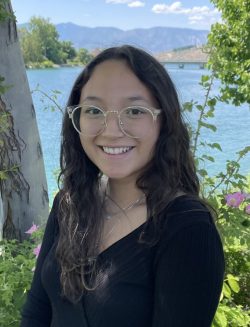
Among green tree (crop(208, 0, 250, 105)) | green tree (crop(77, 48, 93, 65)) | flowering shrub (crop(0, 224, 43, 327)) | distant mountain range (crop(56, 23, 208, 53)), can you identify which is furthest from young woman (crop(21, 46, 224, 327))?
green tree (crop(208, 0, 250, 105))

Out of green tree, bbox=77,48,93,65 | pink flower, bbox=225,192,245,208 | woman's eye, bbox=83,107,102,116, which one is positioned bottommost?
pink flower, bbox=225,192,245,208

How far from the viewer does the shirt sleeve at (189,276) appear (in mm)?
1129

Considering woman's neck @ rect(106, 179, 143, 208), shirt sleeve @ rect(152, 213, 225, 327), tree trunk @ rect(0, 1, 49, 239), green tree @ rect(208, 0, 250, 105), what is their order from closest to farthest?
shirt sleeve @ rect(152, 213, 225, 327) → woman's neck @ rect(106, 179, 143, 208) → tree trunk @ rect(0, 1, 49, 239) → green tree @ rect(208, 0, 250, 105)

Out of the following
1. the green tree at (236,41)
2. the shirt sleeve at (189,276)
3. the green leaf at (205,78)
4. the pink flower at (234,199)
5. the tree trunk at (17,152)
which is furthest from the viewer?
the green tree at (236,41)

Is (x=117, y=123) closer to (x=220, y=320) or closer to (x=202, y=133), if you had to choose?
(x=220, y=320)

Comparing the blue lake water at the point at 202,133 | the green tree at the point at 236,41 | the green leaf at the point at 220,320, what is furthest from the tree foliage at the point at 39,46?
the green tree at the point at 236,41

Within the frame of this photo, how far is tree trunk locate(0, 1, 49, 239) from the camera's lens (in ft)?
9.78

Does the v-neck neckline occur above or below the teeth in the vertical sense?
below

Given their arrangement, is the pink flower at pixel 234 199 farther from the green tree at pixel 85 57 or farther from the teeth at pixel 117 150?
the teeth at pixel 117 150

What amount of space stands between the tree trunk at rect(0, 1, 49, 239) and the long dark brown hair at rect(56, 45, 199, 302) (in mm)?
1559

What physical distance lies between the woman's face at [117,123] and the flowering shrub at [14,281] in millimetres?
1152

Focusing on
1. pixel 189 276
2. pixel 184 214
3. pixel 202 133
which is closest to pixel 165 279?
pixel 189 276

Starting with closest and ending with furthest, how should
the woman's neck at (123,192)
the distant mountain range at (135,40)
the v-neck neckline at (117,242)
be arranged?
the v-neck neckline at (117,242)
the woman's neck at (123,192)
the distant mountain range at (135,40)

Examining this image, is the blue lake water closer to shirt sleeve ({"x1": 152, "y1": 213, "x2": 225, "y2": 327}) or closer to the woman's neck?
the woman's neck
